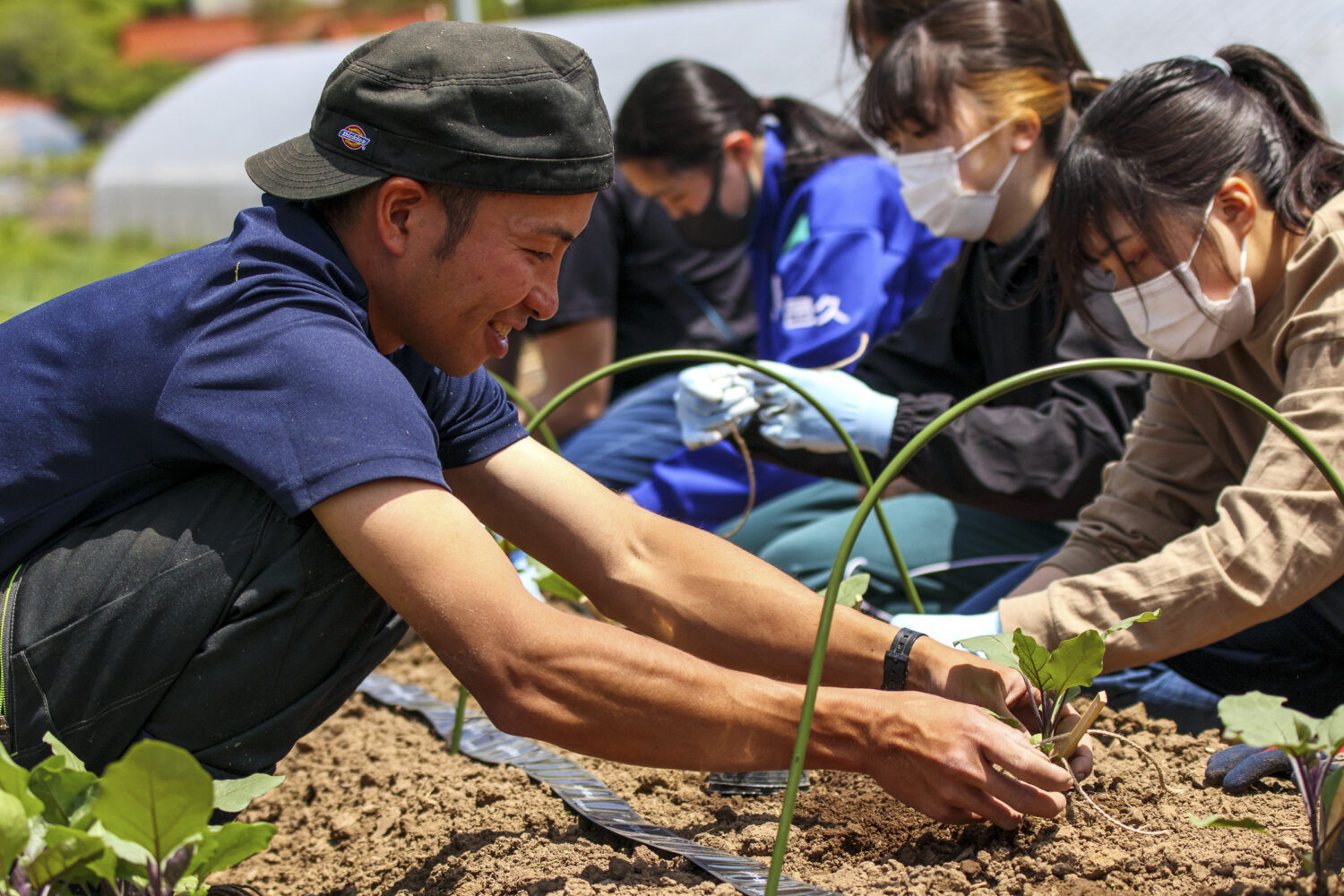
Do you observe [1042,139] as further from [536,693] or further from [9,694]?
[9,694]

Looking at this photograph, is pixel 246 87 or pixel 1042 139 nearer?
pixel 1042 139

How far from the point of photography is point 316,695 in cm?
159

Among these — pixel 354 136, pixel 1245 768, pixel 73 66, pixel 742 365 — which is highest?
pixel 354 136

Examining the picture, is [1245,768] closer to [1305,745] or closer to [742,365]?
[1305,745]

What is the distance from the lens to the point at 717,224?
3.45 metres

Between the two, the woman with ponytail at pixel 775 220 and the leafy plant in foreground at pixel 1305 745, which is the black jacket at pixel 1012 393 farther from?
the leafy plant in foreground at pixel 1305 745

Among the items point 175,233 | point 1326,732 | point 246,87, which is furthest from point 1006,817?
point 246,87

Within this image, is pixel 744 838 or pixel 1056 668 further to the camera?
pixel 744 838

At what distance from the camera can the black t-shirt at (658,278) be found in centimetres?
368

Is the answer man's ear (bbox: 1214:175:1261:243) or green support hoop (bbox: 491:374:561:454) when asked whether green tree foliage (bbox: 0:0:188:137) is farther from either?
man's ear (bbox: 1214:175:1261:243)

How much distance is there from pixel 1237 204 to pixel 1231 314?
0.59 ft

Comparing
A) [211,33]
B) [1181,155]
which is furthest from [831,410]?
[211,33]

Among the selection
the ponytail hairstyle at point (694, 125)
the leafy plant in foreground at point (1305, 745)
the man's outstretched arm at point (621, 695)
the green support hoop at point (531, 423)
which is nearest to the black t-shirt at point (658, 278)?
the ponytail hairstyle at point (694, 125)

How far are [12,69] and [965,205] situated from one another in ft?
154
